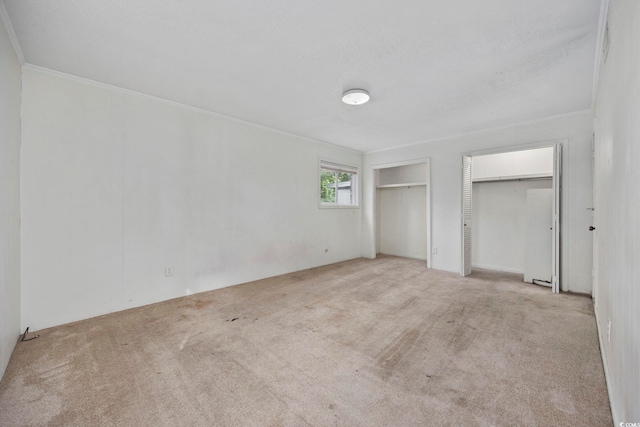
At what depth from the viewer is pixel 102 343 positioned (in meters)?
2.33

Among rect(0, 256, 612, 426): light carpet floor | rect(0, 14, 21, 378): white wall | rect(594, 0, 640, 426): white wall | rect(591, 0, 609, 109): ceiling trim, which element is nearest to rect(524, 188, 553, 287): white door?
rect(0, 256, 612, 426): light carpet floor

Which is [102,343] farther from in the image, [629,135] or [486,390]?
[629,135]

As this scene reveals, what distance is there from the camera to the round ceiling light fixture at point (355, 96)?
297 centimetres

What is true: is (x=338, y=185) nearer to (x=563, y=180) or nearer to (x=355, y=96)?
(x=355, y=96)

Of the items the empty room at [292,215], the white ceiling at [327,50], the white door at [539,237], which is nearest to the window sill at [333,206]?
the empty room at [292,215]

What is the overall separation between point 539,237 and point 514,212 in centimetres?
94

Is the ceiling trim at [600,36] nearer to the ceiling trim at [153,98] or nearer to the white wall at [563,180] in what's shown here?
the white wall at [563,180]

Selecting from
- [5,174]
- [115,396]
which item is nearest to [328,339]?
[115,396]

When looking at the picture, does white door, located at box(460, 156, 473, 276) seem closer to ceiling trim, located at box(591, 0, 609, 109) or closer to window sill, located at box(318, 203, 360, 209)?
ceiling trim, located at box(591, 0, 609, 109)

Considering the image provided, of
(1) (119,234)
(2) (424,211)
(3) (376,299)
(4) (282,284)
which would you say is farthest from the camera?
(2) (424,211)

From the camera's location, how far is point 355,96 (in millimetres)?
3035

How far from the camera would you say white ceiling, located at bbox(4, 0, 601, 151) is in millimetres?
1854

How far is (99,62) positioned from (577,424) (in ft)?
14.8

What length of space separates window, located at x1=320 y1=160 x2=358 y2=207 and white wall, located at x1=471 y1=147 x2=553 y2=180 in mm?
2483
